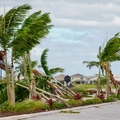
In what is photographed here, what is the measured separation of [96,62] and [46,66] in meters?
3.89

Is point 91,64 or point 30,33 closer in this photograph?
point 30,33

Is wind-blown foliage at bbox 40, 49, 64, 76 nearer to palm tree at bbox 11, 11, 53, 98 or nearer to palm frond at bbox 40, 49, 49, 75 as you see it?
palm frond at bbox 40, 49, 49, 75

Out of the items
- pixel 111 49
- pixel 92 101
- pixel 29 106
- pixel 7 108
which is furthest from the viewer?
pixel 111 49

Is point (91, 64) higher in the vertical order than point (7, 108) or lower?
higher

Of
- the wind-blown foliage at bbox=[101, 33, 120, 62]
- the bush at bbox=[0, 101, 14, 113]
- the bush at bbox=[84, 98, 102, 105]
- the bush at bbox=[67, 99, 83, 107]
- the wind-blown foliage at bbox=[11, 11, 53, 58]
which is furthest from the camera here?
the wind-blown foliage at bbox=[101, 33, 120, 62]

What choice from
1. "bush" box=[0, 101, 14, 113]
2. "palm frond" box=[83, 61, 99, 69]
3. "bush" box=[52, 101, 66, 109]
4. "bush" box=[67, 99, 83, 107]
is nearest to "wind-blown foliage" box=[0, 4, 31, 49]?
"bush" box=[0, 101, 14, 113]

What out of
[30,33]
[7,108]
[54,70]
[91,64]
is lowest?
[7,108]

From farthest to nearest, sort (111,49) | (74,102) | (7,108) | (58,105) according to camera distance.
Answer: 1. (111,49)
2. (74,102)
3. (58,105)
4. (7,108)

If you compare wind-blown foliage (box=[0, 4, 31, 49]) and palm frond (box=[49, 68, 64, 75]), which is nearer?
wind-blown foliage (box=[0, 4, 31, 49])

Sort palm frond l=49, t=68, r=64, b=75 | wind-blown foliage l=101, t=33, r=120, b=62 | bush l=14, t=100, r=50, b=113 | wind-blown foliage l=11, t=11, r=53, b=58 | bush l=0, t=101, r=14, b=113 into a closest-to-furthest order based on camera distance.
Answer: bush l=0, t=101, r=14, b=113 → bush l=14, t=100, r=50, b=113 → wind-blown foliage l=11, t=11, r=53, b=58 → wind-blown foliage l=101, t=33, r=120, b=62 → palm frond l=49, t=68, r=64, b=75

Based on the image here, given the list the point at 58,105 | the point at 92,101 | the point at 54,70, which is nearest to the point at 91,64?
the point at 54,70

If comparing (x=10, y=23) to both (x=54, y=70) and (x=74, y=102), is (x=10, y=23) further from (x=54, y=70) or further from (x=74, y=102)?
(x=54, y=70)

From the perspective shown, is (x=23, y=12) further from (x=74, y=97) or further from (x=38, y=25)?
(x=74, y=97)

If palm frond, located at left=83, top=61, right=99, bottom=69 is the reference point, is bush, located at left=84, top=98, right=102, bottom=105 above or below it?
below
